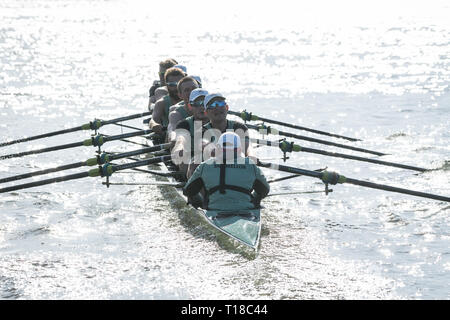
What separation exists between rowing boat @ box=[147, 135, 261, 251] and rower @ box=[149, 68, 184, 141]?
5.62m

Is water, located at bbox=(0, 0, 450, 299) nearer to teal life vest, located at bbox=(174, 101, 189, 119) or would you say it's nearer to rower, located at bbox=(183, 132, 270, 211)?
rower, located at bbox=(183, 132, 270, 211)

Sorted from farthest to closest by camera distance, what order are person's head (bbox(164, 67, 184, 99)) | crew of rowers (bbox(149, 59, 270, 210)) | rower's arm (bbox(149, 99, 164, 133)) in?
rower's arm (bbox(149, 99, 164, 133)) < person's head (bbox(164, 67, 184, 99)) < crew of rowers (bbox(149, 59, 270, 210))

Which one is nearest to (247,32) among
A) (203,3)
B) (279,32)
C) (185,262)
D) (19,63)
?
(279,32)

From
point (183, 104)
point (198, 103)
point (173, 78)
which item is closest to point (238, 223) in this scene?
point (198, 103)

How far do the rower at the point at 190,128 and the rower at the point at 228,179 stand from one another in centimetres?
209

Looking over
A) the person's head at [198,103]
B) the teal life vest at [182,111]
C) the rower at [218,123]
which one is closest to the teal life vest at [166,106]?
the teal life vest at [182,111]

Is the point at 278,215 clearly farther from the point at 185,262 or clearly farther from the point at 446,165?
the point at 446,165

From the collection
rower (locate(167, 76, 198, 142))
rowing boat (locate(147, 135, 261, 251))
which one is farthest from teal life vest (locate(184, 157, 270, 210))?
rower (locate(167, 76, 198, 142))

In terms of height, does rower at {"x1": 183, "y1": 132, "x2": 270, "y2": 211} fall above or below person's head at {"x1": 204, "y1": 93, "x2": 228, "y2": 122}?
below

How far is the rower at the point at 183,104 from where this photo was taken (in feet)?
51.7

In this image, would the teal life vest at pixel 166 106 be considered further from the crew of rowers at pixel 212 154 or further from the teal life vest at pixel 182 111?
the teal life vest at pixel 182 111

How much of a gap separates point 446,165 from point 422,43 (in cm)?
3270

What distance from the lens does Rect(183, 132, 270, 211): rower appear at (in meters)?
12.1
